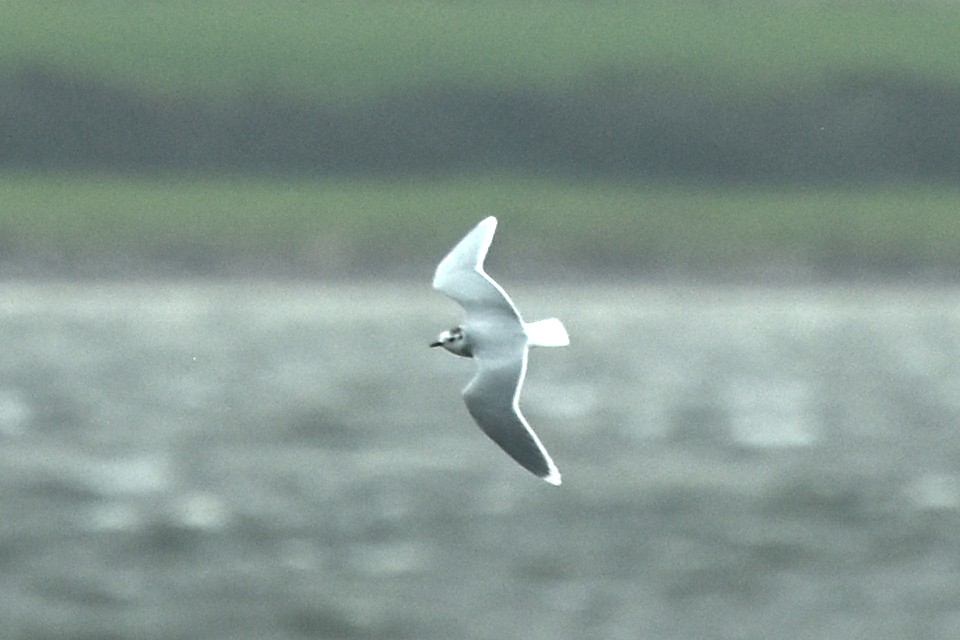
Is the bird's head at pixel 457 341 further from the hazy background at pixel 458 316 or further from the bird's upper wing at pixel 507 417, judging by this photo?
the hazy background at pixel 458 316

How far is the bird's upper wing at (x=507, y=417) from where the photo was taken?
16.2 metres

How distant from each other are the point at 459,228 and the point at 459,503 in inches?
1573

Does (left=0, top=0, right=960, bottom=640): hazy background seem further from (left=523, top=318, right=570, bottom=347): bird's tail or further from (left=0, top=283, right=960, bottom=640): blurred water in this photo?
(left=523, top=318, right=570, bottom=347): bird's tail

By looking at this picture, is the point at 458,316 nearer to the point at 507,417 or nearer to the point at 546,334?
the point at 546,334

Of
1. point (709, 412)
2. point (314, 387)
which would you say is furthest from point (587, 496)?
point (314, 387)

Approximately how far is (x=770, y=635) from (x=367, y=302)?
49.6 metres

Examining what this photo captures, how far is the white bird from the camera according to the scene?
16172 mm

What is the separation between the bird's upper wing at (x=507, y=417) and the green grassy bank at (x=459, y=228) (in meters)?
47.7

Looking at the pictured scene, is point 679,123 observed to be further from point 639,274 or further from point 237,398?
point 237,398

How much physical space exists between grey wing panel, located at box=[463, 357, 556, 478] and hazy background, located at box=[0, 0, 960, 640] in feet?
15.9

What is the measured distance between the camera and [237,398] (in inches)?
1503

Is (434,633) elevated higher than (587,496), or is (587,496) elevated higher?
(587,496)

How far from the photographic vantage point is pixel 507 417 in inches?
637

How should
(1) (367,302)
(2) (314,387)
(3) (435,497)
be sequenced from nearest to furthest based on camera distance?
(3) (435,497) < (2) (314,387) < (1) (367,302)
